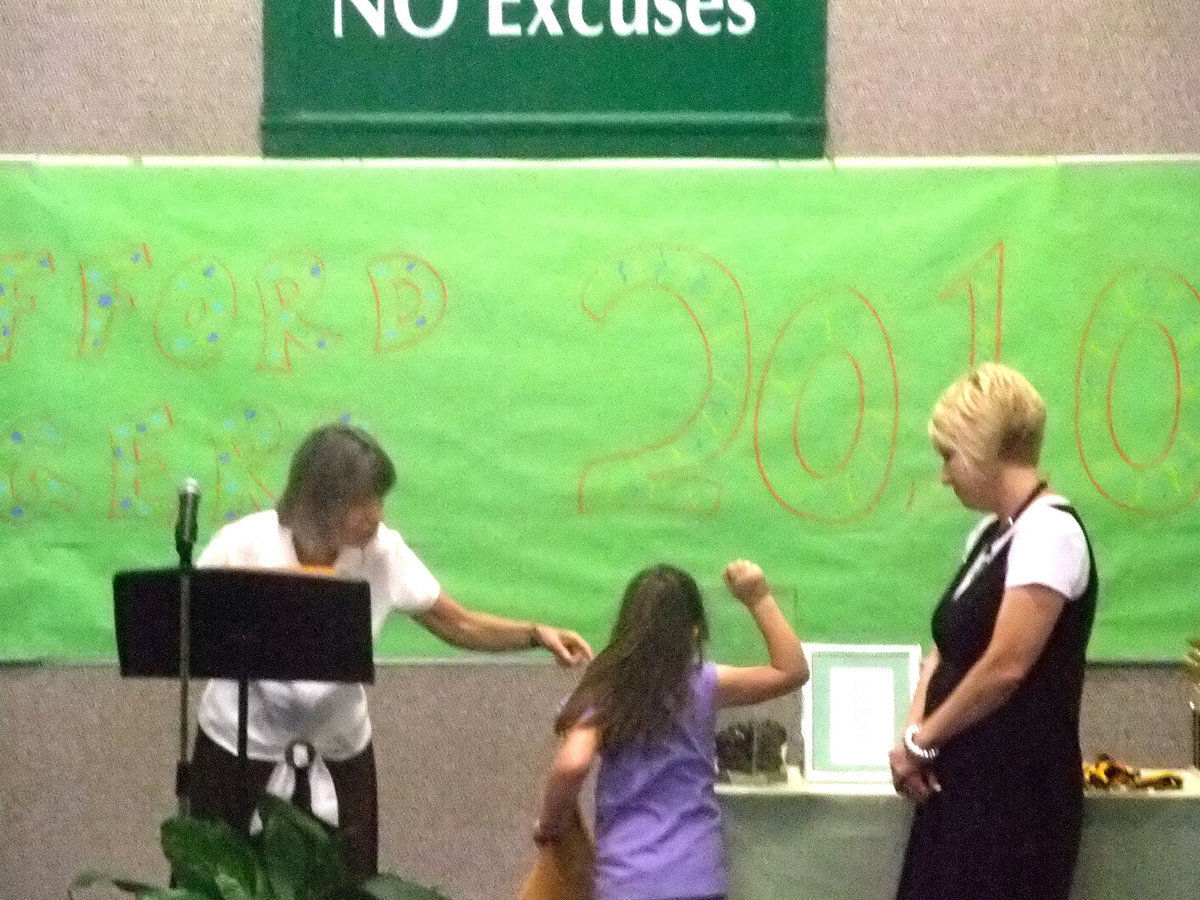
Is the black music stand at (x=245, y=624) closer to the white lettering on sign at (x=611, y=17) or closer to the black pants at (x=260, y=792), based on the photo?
the black pants at (x=260, y=792)

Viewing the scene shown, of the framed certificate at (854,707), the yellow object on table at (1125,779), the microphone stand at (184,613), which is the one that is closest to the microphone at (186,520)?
the microphone stand at (184,613)

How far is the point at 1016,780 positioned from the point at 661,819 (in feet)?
1.82

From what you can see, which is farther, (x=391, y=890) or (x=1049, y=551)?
(x=391, y=890)

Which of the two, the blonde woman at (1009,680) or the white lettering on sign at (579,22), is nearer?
the blonde woman at (1009,680)

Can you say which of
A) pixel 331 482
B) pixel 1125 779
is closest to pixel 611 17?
pixel 331 482

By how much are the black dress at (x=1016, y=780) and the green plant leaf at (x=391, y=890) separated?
0.79 m

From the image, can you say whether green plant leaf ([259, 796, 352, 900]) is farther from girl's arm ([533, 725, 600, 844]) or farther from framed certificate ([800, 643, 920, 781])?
framed certificate ([800, 643, 920, 781])

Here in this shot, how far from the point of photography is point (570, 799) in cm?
244

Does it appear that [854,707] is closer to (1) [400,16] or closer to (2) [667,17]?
(2) [667,17]

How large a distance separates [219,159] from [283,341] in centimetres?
41

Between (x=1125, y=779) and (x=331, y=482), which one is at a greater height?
(x=331, y=482)

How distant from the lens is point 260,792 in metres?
2.56

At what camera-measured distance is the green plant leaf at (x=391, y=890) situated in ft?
7.93

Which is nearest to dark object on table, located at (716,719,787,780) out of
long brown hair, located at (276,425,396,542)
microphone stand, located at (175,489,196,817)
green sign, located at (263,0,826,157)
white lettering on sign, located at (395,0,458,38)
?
long brown hair, located at (276,425,396,542)
